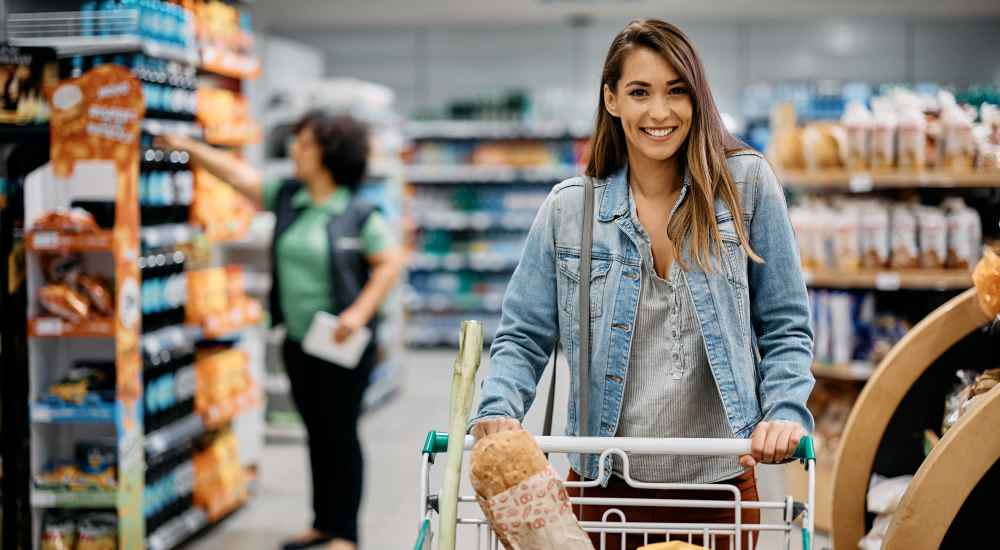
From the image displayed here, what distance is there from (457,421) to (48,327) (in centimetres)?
251

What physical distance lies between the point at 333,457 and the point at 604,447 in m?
2.54

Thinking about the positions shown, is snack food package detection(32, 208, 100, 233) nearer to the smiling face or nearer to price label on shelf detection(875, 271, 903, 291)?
the smiling face

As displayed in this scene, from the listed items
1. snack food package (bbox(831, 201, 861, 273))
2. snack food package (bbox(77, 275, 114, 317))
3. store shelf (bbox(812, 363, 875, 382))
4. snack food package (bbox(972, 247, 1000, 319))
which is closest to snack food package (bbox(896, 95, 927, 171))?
snack food package (bbox(831, 201, 861, 273))

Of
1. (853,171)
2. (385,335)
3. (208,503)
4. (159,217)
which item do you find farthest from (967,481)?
(385,335)

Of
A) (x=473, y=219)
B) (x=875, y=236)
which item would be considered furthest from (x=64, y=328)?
(x=473, y=219)

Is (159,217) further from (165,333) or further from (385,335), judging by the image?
(385,335)

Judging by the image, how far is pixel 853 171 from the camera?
4.58 m

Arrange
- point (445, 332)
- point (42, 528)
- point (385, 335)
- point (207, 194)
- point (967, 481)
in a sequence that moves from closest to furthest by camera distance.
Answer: point (967, 481), point (42, 528), point (207, 194), point (385, 335), point (445, 332)

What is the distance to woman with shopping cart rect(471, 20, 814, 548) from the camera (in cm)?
181

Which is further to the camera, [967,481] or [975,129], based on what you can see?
[975,129]

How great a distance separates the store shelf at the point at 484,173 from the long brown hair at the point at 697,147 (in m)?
8.55

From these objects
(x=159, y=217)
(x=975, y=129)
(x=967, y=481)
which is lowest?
(x=967, y=481)

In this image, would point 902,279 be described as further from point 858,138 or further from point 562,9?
point 562,9

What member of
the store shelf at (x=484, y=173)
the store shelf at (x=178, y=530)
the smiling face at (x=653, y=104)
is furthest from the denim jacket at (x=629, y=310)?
the store shelf at (x=484, y=173)
